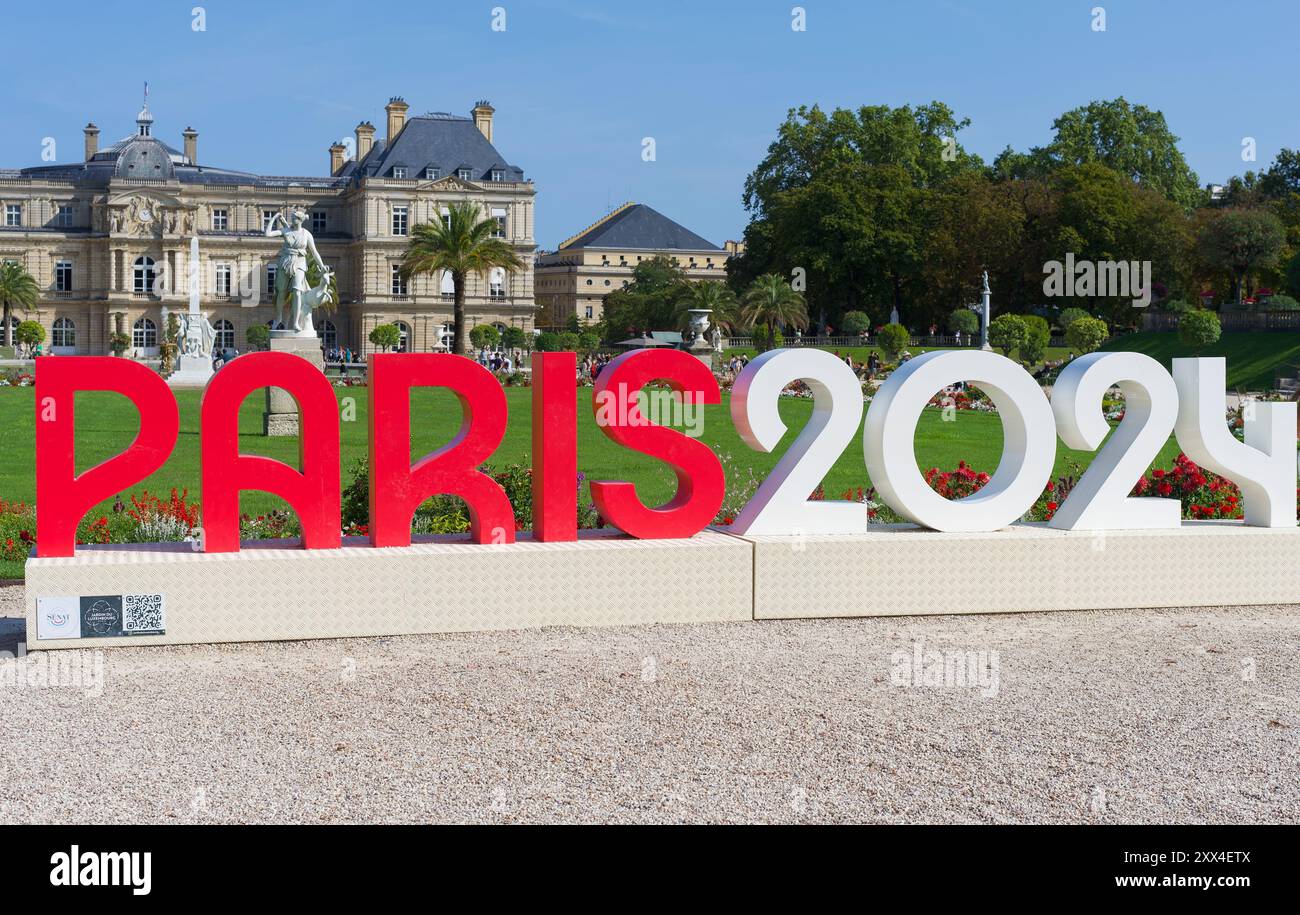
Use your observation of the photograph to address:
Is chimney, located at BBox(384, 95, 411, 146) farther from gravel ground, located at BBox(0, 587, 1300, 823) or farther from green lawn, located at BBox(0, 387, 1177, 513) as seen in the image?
gravel ground, located at BBox(0, 587, 1300, 823)

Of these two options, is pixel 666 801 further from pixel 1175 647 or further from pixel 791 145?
pixel 791 145

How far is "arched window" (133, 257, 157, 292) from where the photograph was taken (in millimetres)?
79812

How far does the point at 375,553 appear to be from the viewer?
8016 millimetres

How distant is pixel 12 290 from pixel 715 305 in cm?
3651

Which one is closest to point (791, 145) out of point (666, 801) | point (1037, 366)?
point (1037, 366)

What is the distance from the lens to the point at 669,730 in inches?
239

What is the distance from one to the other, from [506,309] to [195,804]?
75469 mm

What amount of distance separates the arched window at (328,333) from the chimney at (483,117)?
13.7 meters

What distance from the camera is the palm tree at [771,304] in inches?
2165

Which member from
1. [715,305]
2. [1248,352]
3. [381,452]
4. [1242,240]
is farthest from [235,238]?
[381,452]

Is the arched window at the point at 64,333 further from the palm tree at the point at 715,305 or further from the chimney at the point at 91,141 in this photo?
the palm tree at the point at 715,305

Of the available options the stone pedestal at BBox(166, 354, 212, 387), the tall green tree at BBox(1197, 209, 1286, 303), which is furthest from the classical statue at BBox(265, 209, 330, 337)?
the tall green tree at BBox(1197, 209, 1286, 303)

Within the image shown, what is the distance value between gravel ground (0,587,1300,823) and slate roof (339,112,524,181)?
73.9 metres

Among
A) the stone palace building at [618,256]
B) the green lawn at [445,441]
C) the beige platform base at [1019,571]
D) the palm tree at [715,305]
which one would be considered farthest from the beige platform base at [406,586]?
the stone palace building at [618,256]
